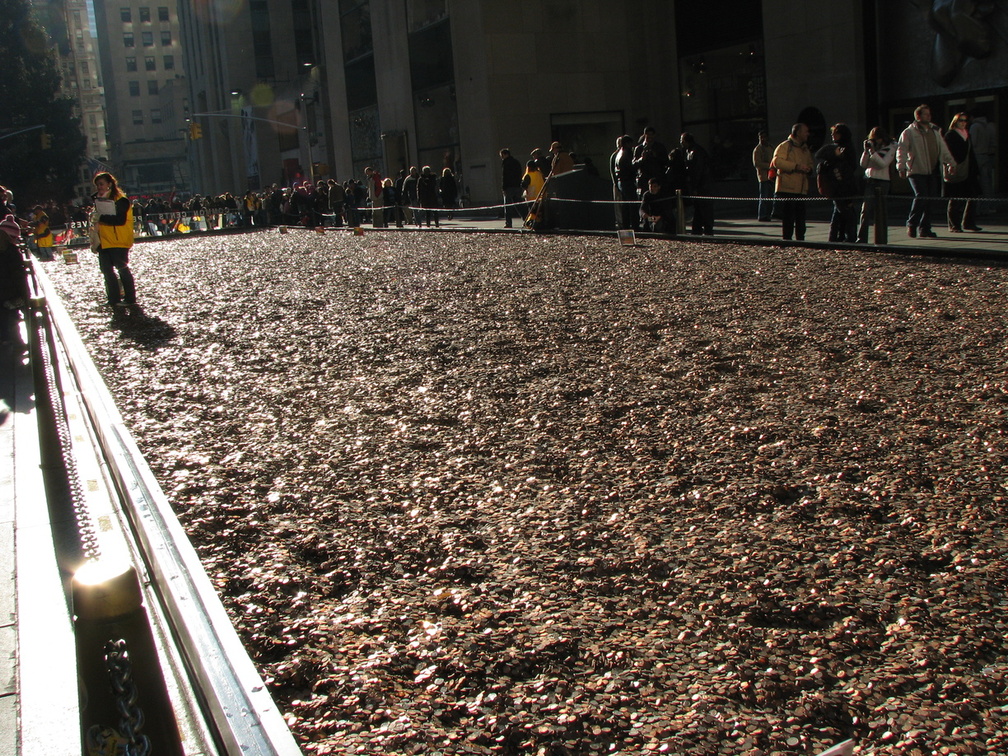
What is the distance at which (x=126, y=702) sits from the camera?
6.70ft

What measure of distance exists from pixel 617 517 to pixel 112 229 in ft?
38.9

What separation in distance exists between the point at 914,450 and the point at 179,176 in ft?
481

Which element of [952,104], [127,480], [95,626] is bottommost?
[127,480]

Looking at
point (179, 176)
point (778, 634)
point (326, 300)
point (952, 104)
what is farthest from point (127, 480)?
→ point (179, 176)

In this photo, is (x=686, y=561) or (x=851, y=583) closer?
(x=851, y=583)

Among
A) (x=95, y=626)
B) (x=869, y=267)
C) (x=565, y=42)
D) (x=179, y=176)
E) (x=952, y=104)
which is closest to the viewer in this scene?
(x=95, y=626)

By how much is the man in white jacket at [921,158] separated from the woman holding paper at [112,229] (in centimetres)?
1093

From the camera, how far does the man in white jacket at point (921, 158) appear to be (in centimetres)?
1541

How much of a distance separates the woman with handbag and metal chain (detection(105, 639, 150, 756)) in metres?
15.3

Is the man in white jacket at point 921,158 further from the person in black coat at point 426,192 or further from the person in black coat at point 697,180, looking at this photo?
the person in black coat at point 426,192

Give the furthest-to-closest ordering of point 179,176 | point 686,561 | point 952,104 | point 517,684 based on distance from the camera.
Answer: point 179,176
point 952,104
point 686,561
point 517,684

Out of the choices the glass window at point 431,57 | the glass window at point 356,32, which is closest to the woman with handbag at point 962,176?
the glass window at point 431,57

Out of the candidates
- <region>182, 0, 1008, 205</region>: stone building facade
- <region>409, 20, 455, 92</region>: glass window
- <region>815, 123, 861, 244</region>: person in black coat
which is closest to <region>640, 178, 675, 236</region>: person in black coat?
<region>815, 123, 861, 244</region>: person in black coat

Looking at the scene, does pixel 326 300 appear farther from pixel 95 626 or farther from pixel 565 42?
pixel 565 42
